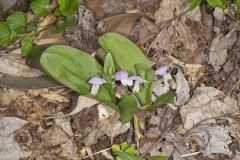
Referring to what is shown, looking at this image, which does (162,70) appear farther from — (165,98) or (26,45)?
Answer: (26,45)

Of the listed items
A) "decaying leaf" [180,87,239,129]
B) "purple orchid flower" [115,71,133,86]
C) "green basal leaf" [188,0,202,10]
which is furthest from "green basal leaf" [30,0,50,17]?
"decaying leaf" [180,87,239,129]

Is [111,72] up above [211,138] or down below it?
above

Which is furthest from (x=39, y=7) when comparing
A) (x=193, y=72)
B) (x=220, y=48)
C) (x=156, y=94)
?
(x=220, y=48)

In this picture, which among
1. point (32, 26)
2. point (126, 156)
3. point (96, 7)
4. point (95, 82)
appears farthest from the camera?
point (96, 7)

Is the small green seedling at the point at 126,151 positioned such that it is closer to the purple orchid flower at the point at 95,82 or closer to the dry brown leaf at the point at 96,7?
the purple orchid flower at the point at 95,82

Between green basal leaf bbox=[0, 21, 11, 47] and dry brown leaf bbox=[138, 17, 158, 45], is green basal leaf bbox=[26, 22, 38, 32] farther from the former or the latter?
dry brown leaf bbox=[138, 17, 158, 45]
